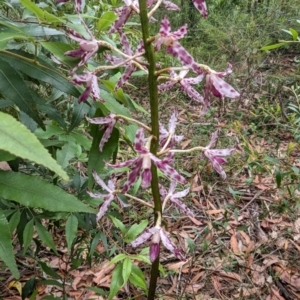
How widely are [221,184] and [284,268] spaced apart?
891 mm

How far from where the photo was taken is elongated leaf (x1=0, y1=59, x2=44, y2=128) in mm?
929

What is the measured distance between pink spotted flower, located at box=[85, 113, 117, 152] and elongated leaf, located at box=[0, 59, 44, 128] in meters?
0.16

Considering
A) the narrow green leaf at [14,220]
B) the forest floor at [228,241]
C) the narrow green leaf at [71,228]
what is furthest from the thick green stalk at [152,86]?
the forest floor at [228,241]

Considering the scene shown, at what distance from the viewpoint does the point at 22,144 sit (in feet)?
1.57

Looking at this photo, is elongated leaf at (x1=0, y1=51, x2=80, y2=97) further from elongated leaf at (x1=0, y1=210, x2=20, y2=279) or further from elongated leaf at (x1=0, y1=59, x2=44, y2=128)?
elongated leaf at (x1=0, y1=210, x2=20, y2=279)

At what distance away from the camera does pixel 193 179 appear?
2.93 metres

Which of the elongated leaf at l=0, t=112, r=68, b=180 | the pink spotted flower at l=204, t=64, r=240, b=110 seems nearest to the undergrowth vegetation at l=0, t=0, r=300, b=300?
the elongated leaf at l=0, t=112, r=68, b=180

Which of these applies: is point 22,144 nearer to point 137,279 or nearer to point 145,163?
point 145,163

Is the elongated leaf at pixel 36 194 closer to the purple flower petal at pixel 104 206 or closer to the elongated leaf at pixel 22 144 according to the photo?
the elongated leaf at pixel 22 144

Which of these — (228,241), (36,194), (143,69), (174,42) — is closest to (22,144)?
(36,194)

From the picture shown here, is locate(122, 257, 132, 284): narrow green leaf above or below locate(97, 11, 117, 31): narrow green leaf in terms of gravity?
below

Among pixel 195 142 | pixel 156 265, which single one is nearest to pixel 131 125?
pixel 156 265

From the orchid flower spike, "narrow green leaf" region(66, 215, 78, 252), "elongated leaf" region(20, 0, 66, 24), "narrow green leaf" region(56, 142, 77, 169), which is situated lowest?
"narrow green leaf" region(66, 215, 78, 252)

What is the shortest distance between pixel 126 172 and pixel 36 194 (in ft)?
7.06
